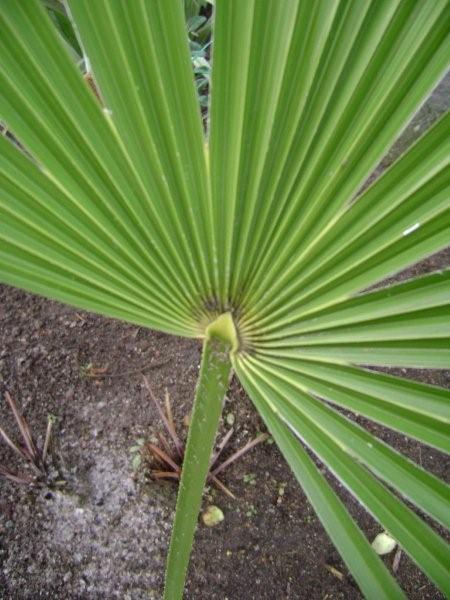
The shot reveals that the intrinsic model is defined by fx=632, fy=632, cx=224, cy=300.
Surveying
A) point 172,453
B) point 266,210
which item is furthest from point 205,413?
point 172,453

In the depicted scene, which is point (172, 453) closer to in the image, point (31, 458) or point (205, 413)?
point (31, 458)

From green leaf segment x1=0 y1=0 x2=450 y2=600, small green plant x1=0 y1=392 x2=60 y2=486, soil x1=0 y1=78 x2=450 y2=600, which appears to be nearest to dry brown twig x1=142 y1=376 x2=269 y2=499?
soil x1=0 y1=78 x2=450 y2=600

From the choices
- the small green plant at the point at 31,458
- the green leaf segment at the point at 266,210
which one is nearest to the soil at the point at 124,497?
the small green plant at the point at 31,458

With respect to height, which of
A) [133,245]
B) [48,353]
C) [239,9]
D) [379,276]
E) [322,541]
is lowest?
[322,541]

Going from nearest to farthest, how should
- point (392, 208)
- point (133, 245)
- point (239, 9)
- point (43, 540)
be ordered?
point (239, 9) → point (392, 208) → point (133, 245) → point (43, 540)

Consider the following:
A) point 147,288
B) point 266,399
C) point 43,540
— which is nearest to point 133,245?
point 147,288

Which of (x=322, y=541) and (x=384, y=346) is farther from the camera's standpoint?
(x=322, y=541)

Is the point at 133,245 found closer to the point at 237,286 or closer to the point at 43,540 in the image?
the point at 237,286

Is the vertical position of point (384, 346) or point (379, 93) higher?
point (379, 93)
